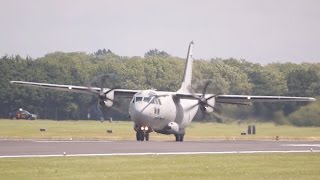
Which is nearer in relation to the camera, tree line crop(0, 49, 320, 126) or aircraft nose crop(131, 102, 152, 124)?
aircraft nose crop(131, 102, 152, 124)

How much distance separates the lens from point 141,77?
15275cm

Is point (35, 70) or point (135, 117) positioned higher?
point (35, 70)

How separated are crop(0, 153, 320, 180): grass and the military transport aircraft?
21.1 m

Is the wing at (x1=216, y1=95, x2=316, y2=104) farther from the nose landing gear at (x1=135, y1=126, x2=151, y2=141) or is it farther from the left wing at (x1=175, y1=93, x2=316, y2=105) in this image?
the nose landing gear at (x1=135, y1=126, x2=151, y2=141)

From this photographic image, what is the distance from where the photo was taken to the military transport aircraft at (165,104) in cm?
5543

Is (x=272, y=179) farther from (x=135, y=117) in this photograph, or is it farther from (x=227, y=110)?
(x=227, y=110)

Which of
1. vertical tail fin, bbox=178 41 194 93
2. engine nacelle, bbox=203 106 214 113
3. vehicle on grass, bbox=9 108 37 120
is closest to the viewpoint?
engine nacelle, bbox=203 106 214 113

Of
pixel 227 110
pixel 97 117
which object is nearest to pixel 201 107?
pixel 227 110

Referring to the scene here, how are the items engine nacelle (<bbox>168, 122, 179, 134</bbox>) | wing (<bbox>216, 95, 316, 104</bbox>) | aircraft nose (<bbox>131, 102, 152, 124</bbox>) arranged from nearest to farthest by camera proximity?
aircraft nose (<bbox>131, 102, 152, 124</bbox>) < engine nacelle (<bbox>168, 122, 179, 134</bbox>) < wing (<bbox>216, 95, 316, 104</bbox>)

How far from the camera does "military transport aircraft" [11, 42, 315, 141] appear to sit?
55434 mm

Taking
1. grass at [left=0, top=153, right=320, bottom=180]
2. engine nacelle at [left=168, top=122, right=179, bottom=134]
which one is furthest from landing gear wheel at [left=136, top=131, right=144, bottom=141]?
grass at [left=0, top=153, right=320, bottom=180]

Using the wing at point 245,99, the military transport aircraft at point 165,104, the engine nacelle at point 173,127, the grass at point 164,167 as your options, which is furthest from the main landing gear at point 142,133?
the grass at point 164,167

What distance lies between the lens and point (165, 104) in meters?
57.6

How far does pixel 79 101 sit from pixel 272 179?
10940cm
